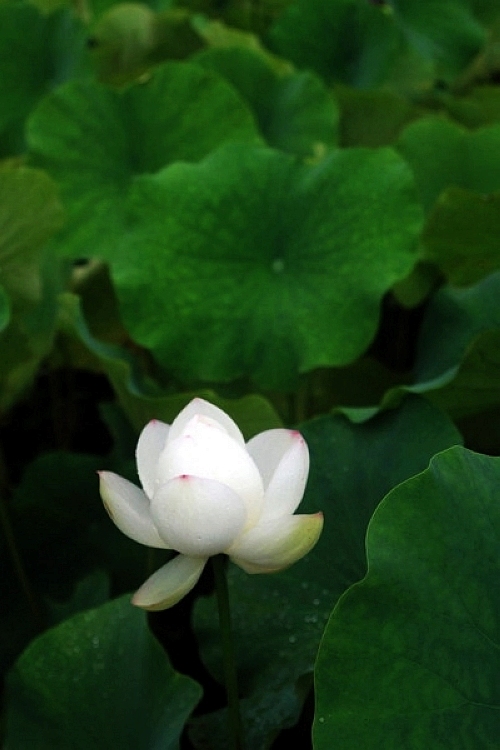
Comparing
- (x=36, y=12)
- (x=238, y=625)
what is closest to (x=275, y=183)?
(x=238, y=625)

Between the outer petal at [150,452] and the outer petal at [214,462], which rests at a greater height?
the outer petal at [214,462]

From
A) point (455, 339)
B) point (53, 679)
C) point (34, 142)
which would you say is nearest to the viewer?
point (53, 679)

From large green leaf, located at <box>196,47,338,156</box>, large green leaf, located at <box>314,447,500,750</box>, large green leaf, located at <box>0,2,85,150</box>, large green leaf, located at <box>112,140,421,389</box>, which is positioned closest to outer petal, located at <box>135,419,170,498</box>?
large green leaf, located at <box>314,447,500,750</box>

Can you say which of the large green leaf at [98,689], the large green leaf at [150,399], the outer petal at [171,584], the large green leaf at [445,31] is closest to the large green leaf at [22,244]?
the large green leaf at [150,399]

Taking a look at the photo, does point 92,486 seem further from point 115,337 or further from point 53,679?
point 53,679

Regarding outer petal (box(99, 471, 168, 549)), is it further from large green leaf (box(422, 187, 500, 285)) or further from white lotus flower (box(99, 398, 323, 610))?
large green leaf (box(422, 187, 500, 285))

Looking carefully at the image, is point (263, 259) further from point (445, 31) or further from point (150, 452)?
point (445, 31)

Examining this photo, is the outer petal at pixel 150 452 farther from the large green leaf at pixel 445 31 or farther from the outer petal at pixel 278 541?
the large green leaf at pixel 445 31
